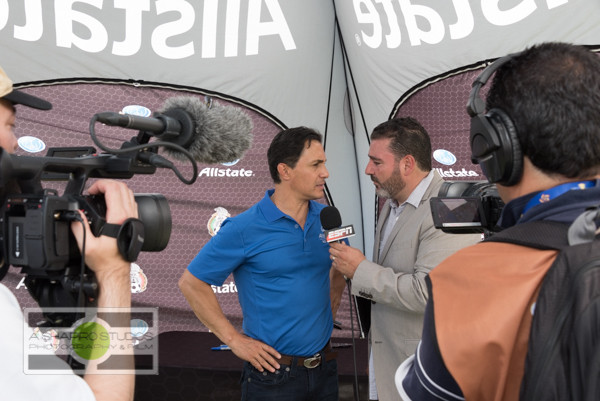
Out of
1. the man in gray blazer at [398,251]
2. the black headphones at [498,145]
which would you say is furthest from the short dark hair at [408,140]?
the black headphones at [498,145]

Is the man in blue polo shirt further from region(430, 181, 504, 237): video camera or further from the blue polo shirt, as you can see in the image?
region(430, 181, 504, 237): video camera

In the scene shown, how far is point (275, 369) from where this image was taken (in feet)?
7.13

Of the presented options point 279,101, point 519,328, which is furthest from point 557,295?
point 279,101

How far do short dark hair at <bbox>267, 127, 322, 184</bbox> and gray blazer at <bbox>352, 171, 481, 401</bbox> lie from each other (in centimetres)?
50

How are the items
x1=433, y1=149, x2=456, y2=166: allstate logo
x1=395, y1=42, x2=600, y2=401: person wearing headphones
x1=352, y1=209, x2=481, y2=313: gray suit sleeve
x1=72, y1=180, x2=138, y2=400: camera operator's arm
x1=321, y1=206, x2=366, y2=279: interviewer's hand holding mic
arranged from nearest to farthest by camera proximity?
x1=395, y1=42, x2=600, y2=401: person wearing headphones < x1=72, y1=180, x2=138, y2=400: camera operator's arm < x1=352, y1=209, x2=481, y2=313: gray suit sleeve < x1=321, y1=206, x2=366, y2=279: interviewer's hand holding mic < x1=433, y1=149, x2=456, y2=166: allstate logo

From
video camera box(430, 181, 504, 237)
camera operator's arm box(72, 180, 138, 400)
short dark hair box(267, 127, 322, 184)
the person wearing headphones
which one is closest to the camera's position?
the person wearing headphones

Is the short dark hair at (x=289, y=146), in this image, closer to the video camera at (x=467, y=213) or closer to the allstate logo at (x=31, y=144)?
the video camera at (x=467, y=213)

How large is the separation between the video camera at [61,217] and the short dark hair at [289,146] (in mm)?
1286

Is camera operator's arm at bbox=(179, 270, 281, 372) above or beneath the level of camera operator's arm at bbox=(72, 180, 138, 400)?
beneath

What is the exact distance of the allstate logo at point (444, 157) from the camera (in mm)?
3430

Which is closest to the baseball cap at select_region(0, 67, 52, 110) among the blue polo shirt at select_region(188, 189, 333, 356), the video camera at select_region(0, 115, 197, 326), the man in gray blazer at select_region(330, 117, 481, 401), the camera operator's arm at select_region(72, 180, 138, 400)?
the video camera at select_region(0, 115, 197, 326)

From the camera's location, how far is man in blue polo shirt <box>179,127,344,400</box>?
7.20 ft

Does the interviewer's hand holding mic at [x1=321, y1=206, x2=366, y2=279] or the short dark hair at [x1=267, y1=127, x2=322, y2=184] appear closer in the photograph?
the interviewer's hand holding mic at [x1=321, y1=206, x2=366, y2=279]

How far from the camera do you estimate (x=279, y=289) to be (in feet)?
7.32
